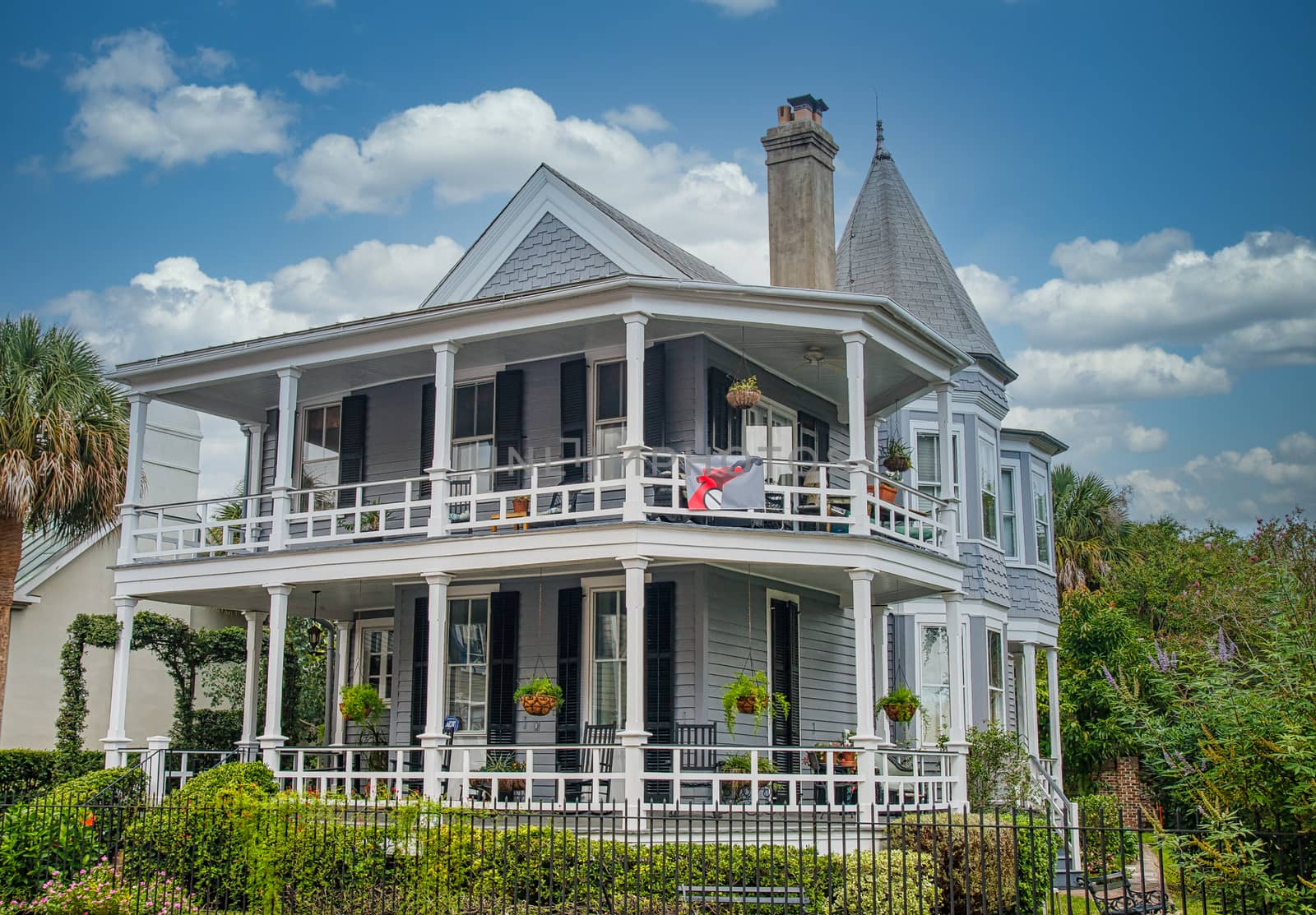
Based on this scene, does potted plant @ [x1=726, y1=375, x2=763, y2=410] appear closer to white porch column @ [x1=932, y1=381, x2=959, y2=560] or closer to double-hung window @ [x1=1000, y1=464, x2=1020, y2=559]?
white porch column @ [x1=932, y1=381, x2=959, y2=560]

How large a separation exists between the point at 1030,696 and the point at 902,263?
9.13 metres

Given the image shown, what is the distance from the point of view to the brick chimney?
21.4 metres

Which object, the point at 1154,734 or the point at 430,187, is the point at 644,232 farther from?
the point at 1154,734

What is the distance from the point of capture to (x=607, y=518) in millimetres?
19578

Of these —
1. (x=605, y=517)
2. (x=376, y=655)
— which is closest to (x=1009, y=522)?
(x=605, y=517)

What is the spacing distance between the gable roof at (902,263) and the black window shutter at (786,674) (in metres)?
7.87

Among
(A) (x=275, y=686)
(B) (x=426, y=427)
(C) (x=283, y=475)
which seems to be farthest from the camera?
(B) (x=426, y=427)

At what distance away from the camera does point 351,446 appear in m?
22.1

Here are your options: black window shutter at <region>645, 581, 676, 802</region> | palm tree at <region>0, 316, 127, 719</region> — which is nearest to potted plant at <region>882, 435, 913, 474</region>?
black window shutter at <region>645, 581, 676, 802</region>

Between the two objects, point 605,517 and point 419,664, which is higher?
point 605,517

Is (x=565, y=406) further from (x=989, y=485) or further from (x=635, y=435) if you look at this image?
(x=989, y=485)

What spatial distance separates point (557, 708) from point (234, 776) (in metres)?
4.56

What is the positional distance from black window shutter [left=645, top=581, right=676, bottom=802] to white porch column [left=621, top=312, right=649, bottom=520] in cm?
230

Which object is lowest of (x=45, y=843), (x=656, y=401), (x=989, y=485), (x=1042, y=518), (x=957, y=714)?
(x=45, y=843)
